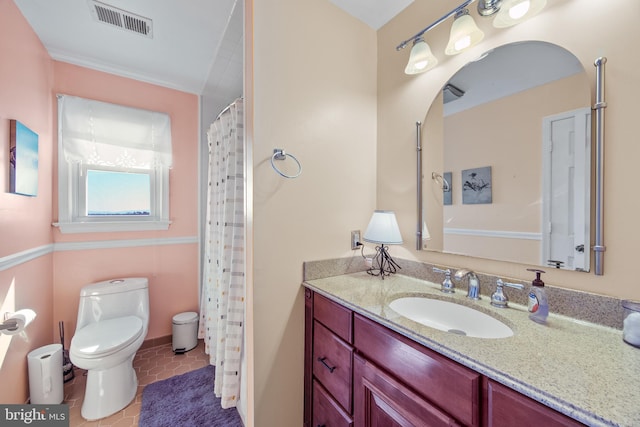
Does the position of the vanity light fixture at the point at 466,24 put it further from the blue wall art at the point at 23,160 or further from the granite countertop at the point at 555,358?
the blue wall art at the point at 23,160

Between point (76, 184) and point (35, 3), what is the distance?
1169mm

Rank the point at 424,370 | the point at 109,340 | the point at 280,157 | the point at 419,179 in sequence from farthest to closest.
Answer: the point at 109,340 → the point at 419,179 → the point at 280,157 → the point at 424,370

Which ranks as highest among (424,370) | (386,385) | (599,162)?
(599,162)

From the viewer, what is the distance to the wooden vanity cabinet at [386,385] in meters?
0.61

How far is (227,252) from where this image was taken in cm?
165

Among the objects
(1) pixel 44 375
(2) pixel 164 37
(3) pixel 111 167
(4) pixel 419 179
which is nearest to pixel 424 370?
(4) pixel 419 179

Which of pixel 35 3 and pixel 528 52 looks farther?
pixel 35 3

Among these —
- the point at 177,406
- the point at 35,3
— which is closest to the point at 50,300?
the point at 177,406

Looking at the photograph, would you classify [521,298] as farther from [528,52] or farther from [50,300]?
[50,300]

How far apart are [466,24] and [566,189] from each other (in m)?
0.81

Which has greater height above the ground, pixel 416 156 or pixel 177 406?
pixel 416 156

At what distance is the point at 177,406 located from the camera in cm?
162

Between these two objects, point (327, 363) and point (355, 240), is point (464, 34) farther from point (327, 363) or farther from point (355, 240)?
point (327, 363)

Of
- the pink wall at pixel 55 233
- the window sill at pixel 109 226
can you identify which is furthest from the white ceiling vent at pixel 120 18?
the window sill at pixel 109 226
